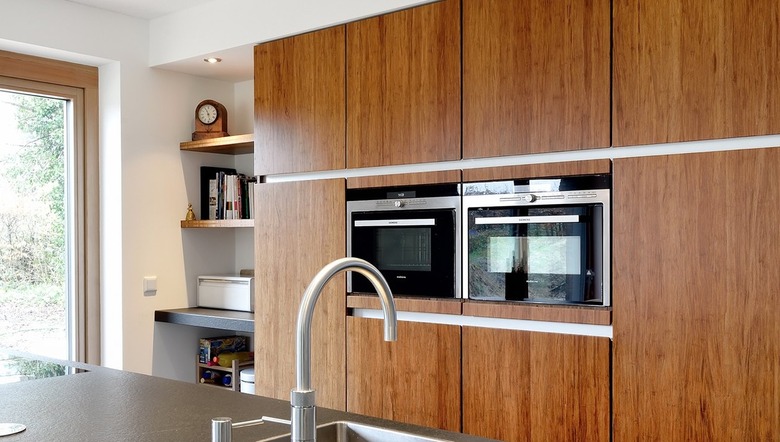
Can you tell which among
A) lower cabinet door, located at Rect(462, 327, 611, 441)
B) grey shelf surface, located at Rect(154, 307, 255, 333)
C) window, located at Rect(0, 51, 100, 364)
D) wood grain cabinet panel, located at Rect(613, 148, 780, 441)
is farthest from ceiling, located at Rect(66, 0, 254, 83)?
wood grain cabinet panel, located at Rect(613, 148, 780, 441)

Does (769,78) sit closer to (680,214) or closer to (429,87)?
(680,214)

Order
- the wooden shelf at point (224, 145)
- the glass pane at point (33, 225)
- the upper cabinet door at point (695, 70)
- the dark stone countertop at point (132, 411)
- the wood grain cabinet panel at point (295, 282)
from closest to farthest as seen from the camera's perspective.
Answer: the dark stone countertop at point (132, 411)
the upper cabinet door at point (695, 70)
the wood grain cabinet panel at point (295, 282)
the glass pane at point (33, 225)
the wooden shelf at point (224, 145)

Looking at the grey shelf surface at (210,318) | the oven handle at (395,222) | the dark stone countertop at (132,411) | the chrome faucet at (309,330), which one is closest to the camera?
the chrome faucet at (309,330)

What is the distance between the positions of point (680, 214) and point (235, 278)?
8.21ft

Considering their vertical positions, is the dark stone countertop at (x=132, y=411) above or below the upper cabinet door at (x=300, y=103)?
below

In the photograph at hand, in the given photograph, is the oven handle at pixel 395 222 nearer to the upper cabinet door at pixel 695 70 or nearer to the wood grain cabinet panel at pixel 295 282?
the wood grain cabinet panel at pixel 295 282

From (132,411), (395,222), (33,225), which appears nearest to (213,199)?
(33,225)

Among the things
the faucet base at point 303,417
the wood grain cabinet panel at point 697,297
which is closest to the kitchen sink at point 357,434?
the faucet base at point 303,417

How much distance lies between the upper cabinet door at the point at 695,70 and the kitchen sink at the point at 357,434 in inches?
57.1

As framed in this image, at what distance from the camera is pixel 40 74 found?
3.89 metres

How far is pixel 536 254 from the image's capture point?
271 centimetres

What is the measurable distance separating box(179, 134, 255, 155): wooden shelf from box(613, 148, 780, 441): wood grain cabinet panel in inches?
83.4

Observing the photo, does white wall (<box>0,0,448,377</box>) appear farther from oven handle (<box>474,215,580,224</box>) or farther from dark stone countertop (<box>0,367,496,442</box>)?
dark stone countertop (<box>0,367,496,442</box>)

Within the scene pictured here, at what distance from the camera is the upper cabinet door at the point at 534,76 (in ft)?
8.36
